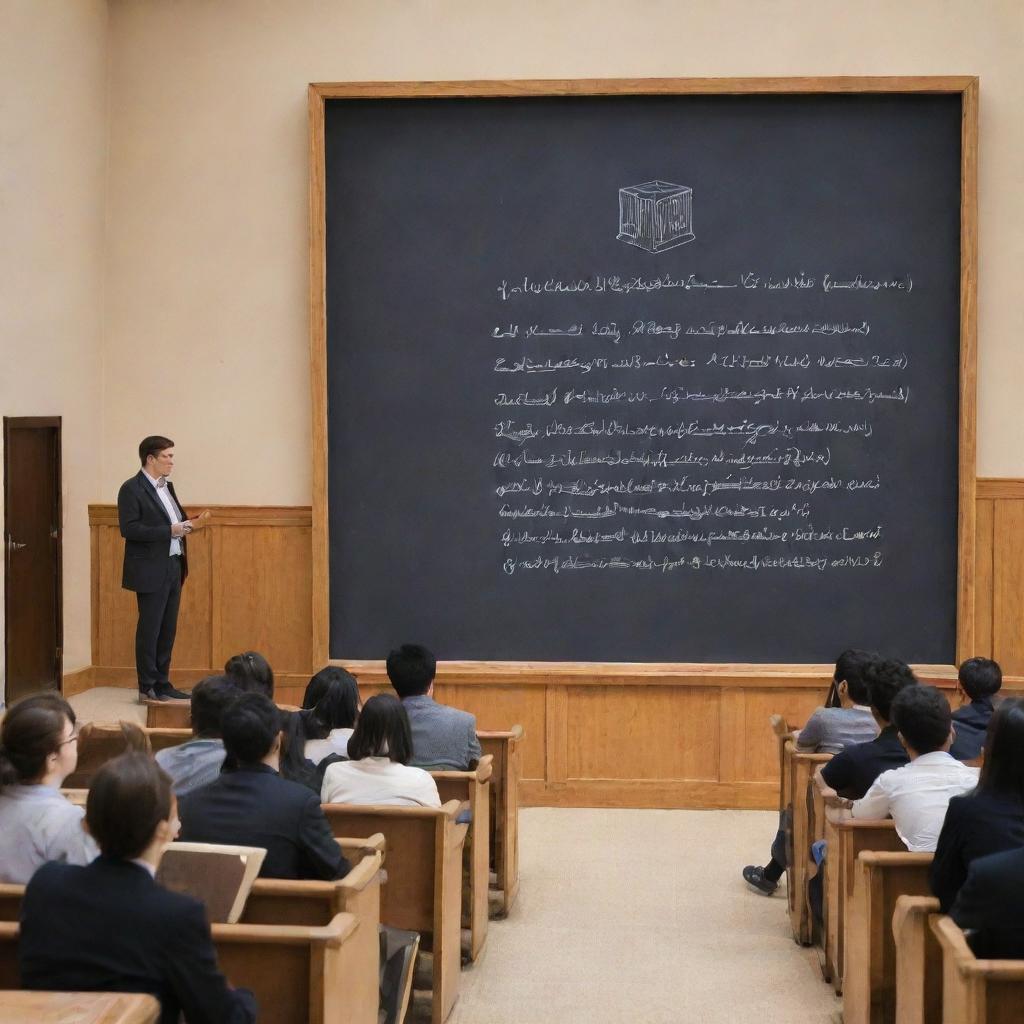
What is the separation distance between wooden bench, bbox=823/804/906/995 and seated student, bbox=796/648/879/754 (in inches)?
19.8

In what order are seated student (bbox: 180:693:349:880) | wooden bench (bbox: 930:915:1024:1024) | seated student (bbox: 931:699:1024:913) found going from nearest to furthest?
wooden bench (bbox: 930:915:1024:1024) < seated student (bbox: 931:699:1024:913) < seated student (bbox: 180:693:349:880)

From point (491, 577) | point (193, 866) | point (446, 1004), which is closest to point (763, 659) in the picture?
point (491, 577)

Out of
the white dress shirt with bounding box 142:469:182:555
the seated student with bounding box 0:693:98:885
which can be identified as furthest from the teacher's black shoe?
the seated student with bounding box 0:693:98:885

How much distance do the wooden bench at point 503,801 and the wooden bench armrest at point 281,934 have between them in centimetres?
239

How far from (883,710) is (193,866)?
2.19 meters

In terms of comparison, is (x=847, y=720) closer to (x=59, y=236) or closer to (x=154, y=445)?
(x=154, y=445)

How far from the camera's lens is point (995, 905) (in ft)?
8.48

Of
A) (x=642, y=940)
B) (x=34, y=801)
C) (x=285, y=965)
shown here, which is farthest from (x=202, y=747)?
(x=642, y=940)

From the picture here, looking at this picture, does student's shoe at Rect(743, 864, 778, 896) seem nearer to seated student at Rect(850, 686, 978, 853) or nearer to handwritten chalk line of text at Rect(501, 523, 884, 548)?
seated student at Rect(850, 686, 978, 853)

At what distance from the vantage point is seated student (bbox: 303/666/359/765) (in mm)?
4156

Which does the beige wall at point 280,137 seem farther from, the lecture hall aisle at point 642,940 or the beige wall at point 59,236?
the lecture hall aisle at point 642,940

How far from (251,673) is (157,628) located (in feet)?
9.43

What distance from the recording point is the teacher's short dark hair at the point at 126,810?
87.5 inches

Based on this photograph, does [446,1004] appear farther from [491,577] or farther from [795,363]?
[795,363]
